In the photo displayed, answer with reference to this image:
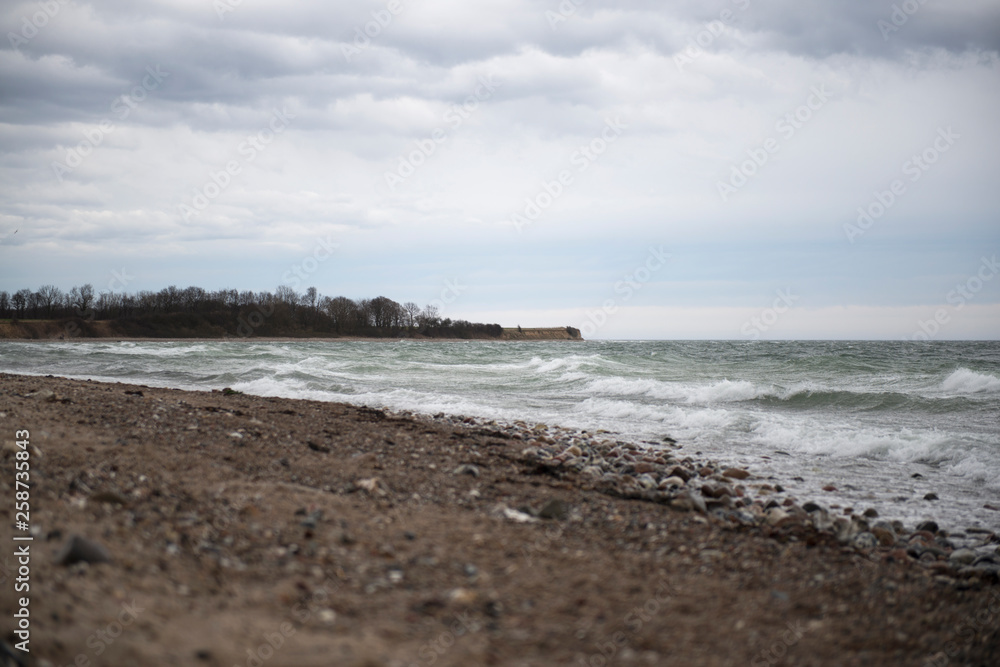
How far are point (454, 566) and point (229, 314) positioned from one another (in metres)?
100.0

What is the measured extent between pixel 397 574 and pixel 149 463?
10.4ft

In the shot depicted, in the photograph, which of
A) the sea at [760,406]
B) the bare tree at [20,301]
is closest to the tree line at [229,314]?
the bare tree at [20,301]

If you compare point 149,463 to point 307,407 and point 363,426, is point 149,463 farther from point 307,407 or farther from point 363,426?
point 307,407

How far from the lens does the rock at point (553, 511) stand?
4605 millimetres

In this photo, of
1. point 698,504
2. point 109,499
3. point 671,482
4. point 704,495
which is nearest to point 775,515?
point 698,504

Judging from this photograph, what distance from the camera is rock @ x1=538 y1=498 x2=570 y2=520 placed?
4.61 m

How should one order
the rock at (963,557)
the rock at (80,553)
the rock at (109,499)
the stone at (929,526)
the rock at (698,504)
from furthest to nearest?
1. the rock at (698,504)
2. the stone at (929,526)
3. the rock at (963,557)
4. the rock at (109,499)
5. the rock at (80,553)

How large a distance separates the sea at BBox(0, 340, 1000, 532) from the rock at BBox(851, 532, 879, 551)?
0.99 metres

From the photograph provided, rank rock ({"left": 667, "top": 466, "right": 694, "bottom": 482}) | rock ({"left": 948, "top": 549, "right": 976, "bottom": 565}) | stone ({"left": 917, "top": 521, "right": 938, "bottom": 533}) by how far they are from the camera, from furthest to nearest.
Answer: rock ({"left": 667, "top": 466, "right": 694, "bottom": 482}) < stone ({"left": 917, "top": 521, "right": 938, "bottom": 533}) < rock ({"left": 948, "top": 549, "right": 976, "bottom": 565})

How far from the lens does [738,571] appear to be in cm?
372

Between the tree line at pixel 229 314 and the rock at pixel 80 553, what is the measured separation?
3547 inches

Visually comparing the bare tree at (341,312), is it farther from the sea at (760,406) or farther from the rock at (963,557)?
the rock at (963,557)

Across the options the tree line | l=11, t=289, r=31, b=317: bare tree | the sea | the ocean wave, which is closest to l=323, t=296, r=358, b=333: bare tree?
the tree line

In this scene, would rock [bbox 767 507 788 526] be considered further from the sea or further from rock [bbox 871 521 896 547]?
the sea
